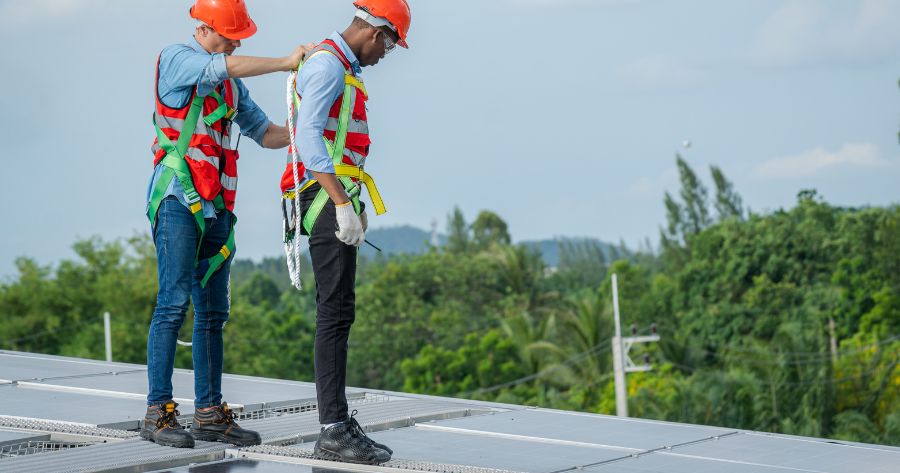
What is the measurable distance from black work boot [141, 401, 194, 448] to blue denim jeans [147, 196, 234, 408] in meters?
0.04

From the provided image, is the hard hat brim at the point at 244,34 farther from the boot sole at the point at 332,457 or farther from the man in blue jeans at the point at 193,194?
the boot sole at the point at 332,457

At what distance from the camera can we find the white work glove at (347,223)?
14.4 feet

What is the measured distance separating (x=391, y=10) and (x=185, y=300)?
53.8 inches

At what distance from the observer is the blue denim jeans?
4.88m

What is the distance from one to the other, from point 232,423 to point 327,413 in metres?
0.60

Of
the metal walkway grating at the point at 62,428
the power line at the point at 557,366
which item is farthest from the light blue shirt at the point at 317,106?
the power line at the point at 557,366

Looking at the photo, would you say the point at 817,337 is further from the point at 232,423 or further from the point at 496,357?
the point at 232,423

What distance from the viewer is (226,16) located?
4840mm

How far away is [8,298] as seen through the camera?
155ft

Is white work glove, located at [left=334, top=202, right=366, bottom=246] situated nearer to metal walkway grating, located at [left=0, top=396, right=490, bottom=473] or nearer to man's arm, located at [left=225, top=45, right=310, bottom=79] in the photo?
man's arm, located at [left=225, top=45, right=310, bottom=79]

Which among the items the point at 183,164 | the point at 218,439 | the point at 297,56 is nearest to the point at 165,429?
the point at 218,439

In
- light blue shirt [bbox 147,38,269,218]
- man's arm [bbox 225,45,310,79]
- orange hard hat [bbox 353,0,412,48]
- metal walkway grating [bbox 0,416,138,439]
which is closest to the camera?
orange hard hat [bbox 353,0,412,48]

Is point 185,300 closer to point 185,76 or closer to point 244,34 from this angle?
point 185,76

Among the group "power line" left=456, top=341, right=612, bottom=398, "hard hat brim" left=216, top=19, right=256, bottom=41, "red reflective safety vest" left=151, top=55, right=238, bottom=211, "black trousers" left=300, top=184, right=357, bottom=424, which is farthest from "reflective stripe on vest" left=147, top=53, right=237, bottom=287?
"power line" left=456, top=341, right=612, bottom=398
